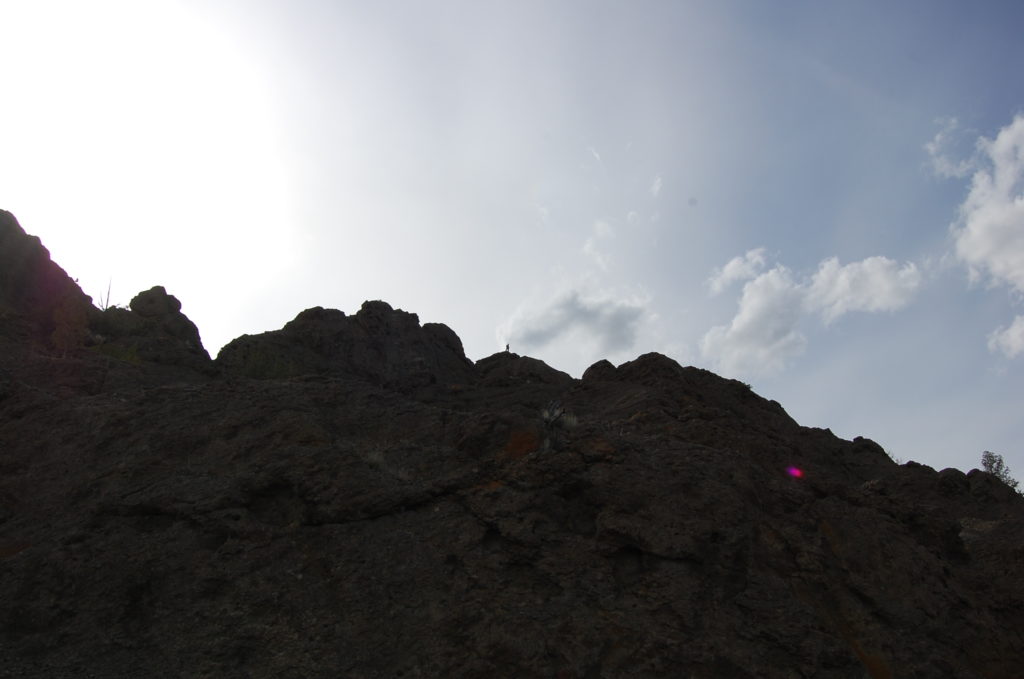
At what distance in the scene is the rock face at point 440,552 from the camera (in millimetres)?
6496

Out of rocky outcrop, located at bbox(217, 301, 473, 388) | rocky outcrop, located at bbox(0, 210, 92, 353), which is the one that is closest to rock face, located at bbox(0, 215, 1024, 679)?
rocky outcrop, located at bbox(0, 210, 92, 353)

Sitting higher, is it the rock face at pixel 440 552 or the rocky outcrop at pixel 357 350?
the rocky outcrop at pixel 357 350

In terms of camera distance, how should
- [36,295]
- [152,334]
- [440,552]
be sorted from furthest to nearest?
[152,334] → [36,295] → [440,552]

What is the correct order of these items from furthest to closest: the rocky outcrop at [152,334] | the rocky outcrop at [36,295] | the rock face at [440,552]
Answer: the rocky outcrop at [152,334] < the rocky outcrop at [36,295] < the rock face at [440,552]

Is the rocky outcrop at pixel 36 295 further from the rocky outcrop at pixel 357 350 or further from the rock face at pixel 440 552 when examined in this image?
the rock face at pixel 440 552

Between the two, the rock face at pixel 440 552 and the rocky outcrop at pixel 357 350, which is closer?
the rock face at pixel 440 552

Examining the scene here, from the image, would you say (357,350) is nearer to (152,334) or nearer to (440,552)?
(152,334)

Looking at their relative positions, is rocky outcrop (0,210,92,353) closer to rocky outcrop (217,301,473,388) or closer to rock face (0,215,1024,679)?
rocky outcrop (217,301,473,388)

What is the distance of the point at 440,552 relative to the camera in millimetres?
7512

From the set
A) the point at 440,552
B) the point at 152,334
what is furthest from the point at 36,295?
the point at 440,552

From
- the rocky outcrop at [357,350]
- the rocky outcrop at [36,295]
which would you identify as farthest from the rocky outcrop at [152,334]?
the rocky outcrop at [357,350]

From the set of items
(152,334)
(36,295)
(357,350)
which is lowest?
(357,350)

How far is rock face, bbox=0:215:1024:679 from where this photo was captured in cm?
650

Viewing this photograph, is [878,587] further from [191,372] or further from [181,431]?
[191,372]
